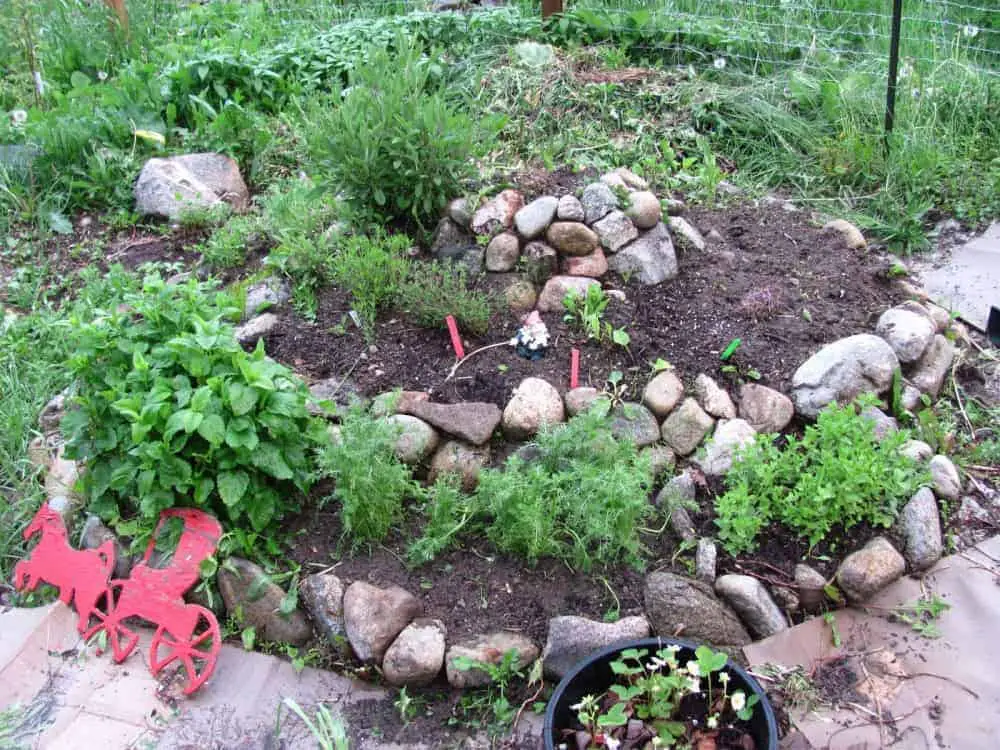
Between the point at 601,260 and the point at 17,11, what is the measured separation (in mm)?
3983

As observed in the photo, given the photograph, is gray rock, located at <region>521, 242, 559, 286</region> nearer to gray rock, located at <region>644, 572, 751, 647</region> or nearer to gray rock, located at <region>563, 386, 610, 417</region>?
gray rock, located at <region>563, 386, 610, 417</region>

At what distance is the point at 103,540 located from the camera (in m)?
3.29

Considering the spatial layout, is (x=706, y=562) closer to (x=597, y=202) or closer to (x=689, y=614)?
(x=689, y=614)

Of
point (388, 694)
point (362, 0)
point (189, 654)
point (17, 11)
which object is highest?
point (17, 11)

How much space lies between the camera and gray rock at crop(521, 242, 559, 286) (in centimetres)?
392

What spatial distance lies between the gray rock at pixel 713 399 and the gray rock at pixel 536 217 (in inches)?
36.9

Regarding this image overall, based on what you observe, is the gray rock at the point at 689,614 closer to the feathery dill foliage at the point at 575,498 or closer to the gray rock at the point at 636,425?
the feathery dill foliage at the point at 575,498

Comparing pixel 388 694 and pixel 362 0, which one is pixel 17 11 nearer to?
pixel 362 0

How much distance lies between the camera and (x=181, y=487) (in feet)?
10.1

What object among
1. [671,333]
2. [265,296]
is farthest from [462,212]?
[671,333]

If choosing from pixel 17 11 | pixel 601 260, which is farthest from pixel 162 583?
pixel 17 11

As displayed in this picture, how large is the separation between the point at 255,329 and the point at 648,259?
166 cm

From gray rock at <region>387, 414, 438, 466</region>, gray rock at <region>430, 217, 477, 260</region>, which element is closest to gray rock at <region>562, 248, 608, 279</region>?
gray rock at <region>430, 217, 477, 260</region>

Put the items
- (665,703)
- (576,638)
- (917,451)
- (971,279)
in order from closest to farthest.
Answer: (665,703), (576,638), (917,451), (971,279)
